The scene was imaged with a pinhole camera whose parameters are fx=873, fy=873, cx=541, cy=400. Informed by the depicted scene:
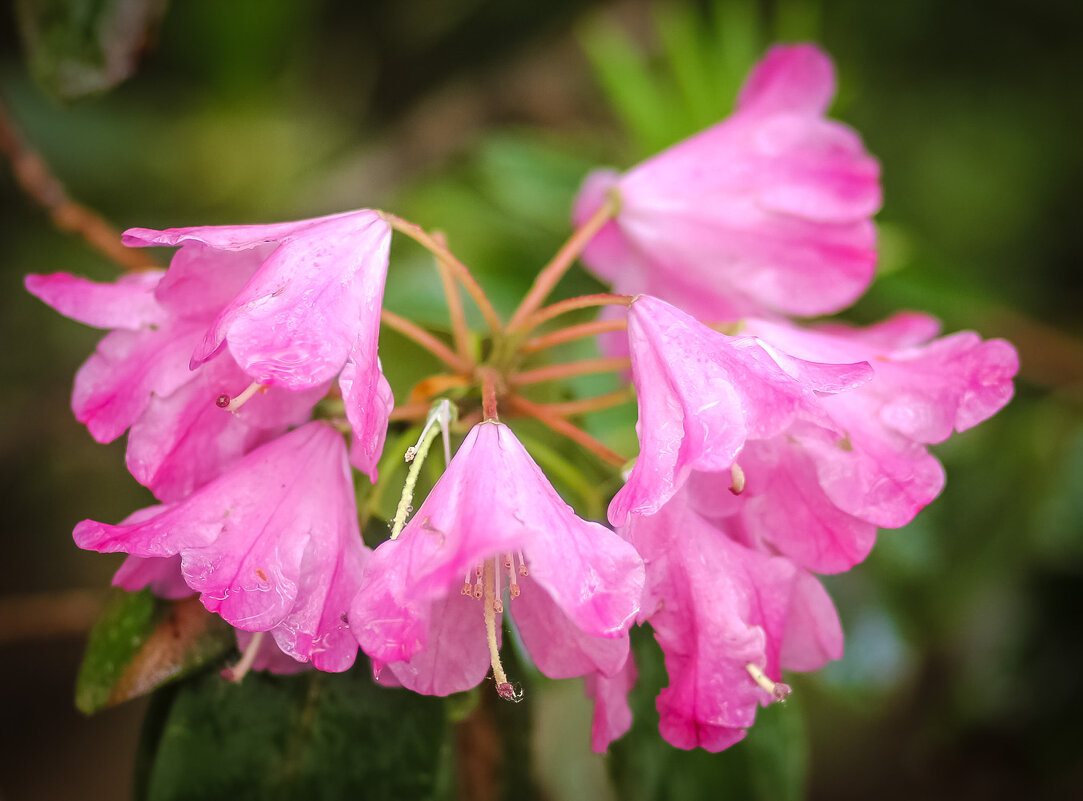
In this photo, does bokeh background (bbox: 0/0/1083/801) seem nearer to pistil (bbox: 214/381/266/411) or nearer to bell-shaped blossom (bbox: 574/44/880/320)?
bell-shaped blossom (bbox: 574/44/880/320)

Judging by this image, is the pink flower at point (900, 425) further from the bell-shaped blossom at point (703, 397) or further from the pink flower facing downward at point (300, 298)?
the pink flower facing downward at point (300, 298)

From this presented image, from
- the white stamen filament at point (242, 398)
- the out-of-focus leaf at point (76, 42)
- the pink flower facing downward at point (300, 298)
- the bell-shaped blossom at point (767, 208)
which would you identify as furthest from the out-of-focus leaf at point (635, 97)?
the white stamen filament at point (242, 398)

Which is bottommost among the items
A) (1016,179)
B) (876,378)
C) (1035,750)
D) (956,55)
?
(1035,750)

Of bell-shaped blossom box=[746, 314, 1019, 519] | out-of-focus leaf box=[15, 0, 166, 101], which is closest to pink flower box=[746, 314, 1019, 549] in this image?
bell-shaped blossom box=[746, 314, 1019, 519]

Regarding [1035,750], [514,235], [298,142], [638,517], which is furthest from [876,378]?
[298,142]

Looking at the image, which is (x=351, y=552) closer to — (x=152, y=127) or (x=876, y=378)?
(x=876, y=378)

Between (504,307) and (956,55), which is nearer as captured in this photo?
(504,307)

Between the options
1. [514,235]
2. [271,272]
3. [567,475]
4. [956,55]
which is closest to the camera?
[271,272]
